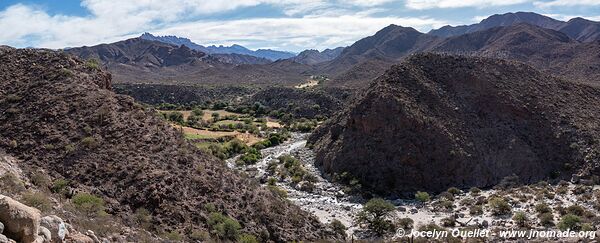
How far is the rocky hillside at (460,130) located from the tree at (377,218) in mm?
7071

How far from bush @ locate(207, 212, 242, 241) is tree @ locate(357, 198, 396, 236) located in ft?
27.2

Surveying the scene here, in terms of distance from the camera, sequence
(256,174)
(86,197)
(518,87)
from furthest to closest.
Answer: (518,87) → (256,174) → (86,197)

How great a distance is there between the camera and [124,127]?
79.2ft

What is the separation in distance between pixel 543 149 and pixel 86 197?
32646 mm

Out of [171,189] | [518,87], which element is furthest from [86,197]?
[518,87]

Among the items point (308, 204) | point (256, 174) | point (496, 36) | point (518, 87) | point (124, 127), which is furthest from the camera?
point (496, 36)

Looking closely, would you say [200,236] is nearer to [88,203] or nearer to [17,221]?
[88,203]

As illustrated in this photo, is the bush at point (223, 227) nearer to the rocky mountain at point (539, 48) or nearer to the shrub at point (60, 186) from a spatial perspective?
the shrub at point (60, 186)

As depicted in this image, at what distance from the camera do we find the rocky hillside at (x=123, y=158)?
65.7ft

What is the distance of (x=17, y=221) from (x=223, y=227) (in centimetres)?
1074

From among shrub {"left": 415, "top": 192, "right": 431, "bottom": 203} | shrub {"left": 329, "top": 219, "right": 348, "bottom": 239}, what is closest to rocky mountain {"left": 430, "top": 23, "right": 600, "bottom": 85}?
shrub {"left": 415, "top": 192, "right": 431, "bottom": 203}

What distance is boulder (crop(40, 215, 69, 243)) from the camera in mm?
10365

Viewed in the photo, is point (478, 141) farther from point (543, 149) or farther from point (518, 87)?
point (518, 87)

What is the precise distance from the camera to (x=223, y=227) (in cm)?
1936
